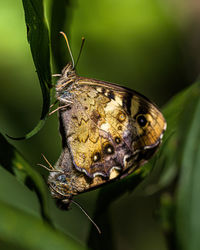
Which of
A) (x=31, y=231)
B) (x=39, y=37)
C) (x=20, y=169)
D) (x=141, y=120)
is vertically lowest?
(x=31, y=231)

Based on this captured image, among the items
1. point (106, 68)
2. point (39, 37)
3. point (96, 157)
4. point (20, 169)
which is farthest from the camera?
point (106, 68)

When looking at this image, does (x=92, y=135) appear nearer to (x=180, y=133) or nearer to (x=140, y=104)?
(x=140, y=104)

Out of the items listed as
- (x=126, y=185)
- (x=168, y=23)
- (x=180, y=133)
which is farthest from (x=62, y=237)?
(x=168, y=23)

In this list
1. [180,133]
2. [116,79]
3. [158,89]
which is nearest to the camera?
[180,133]

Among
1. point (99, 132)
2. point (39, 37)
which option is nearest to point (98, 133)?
point (99, 132)

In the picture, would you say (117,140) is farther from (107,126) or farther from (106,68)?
(106,68)

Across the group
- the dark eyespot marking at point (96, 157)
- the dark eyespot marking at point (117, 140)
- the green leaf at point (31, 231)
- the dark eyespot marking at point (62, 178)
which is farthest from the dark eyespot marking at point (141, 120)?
the green leaf at point (31, 231)

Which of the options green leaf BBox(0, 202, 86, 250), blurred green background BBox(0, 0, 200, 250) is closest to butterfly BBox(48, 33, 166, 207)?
green leaf BBox(0, 202, 86, 250)
